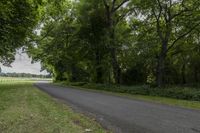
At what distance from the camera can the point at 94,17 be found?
37750mm

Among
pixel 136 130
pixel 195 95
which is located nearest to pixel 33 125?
pixel 136 130

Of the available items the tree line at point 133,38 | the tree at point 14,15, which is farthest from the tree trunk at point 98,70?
the tree at point 14,15

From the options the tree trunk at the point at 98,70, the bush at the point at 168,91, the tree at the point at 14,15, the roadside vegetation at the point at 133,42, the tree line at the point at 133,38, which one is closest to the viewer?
the tree at the point at 14,15

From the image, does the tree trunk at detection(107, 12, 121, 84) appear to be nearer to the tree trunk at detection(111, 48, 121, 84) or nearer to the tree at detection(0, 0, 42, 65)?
the tree trunk at detection(111, 48, 121, 84)

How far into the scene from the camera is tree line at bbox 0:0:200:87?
96.6ft

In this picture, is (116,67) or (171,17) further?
(116,67)

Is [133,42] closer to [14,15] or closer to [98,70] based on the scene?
[98,70]

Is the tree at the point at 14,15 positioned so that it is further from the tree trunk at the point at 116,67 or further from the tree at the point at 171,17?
the tree trunk at the point at 116,67

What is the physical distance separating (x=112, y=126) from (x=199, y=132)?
253 cm

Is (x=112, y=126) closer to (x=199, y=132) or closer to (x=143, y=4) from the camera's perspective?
(x=199, y=132)

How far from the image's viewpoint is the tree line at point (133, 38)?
29453 mm

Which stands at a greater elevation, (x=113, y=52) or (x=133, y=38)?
(x=133, y=38)

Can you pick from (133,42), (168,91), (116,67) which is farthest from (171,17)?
(116,67)

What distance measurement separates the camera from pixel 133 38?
1297 inches
